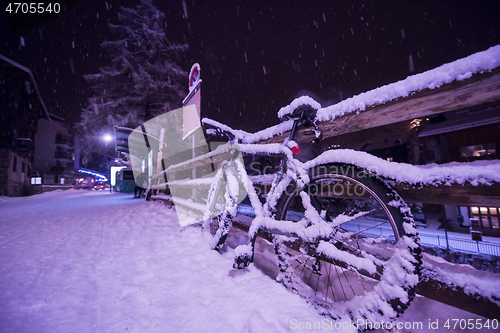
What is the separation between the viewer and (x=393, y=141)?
1458 cm

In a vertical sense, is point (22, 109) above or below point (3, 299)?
above

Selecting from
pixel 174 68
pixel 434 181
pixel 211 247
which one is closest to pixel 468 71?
pixel 434 181

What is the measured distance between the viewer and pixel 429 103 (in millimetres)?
1361

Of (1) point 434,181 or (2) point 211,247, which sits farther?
(2) point 211,247

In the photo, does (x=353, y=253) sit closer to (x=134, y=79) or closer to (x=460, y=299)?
(x=460, y=299)

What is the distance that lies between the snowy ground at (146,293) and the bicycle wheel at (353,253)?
23cm

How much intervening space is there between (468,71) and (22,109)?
35.4 meters

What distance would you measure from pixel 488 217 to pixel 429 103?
500 inches

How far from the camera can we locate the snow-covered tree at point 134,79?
510 inches

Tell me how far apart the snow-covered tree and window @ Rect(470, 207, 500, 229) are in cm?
1759

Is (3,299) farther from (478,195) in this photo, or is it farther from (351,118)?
(478,195)

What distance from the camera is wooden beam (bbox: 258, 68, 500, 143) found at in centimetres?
114

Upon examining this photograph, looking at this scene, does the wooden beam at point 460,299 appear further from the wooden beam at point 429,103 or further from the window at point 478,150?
the window at point 478,150

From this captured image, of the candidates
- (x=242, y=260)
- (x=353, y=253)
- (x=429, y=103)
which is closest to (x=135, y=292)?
(x=242, y=260)
